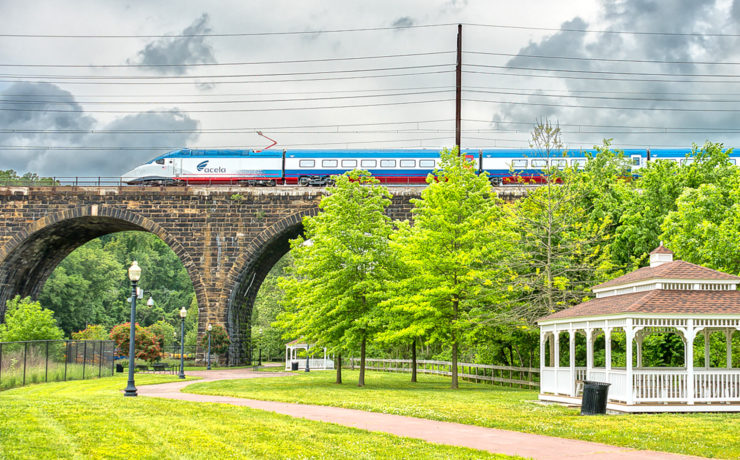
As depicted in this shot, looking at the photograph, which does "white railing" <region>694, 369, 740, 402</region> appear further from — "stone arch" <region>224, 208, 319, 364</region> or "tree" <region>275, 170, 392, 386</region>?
"stone arch" <region>224, 208, 319, 364</region>

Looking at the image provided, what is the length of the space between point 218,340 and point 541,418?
2848 cm

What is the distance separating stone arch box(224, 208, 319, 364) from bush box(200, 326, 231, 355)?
754 millimetres

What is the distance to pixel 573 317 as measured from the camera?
20.5 m

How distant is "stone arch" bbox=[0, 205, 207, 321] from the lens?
43.9 meters

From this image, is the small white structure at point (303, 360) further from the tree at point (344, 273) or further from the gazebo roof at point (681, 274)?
the gazebo roof at point (681, 274)

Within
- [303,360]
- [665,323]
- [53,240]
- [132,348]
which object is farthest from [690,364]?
[53,240]

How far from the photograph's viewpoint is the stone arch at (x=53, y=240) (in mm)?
43906

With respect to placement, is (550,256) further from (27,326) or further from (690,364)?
(27,326)

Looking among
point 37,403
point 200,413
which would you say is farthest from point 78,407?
point 200,413

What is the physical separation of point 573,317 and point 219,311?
26632mm

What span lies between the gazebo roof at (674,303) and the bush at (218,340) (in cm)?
2627

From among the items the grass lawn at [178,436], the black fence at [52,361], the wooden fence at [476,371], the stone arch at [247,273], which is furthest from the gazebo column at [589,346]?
the stone arch at [247,273]

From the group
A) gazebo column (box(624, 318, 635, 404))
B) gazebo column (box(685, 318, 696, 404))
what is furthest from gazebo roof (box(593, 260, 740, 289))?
gazebo column (box(624, 318, 635, 404))

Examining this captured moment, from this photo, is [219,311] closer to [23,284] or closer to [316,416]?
[23,284]
